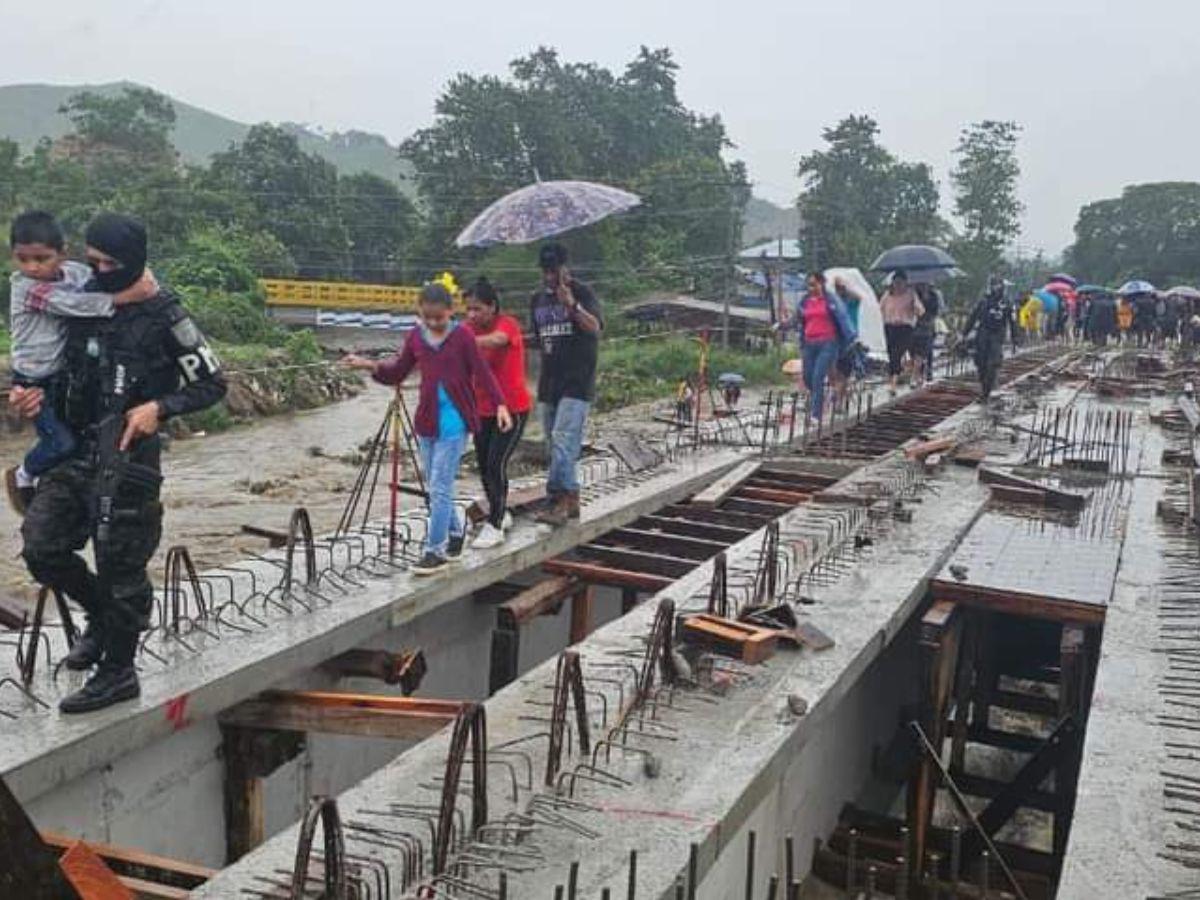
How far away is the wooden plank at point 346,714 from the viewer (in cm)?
455

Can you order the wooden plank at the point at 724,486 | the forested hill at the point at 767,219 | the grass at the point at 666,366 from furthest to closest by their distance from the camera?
1. the forested hill at the point at 767,219
2. the grass at the point at 666,366
3. the wooden plank at the point at 724,486

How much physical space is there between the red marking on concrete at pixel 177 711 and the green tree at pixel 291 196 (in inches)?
1394

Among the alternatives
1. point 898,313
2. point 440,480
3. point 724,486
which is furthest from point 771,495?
point 898,313

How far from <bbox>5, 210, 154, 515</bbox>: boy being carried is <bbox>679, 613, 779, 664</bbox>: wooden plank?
273 centimetres

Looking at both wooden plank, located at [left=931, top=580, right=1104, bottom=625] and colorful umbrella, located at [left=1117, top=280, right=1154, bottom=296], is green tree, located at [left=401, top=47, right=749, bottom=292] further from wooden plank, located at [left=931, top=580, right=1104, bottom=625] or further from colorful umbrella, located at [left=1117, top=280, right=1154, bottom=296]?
wooden plank, located at [left=931, top=580, right=1104, bottom=625]

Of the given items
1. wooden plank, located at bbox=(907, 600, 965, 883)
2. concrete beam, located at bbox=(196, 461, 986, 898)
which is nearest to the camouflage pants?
concrete beam, located at bbox=(196, 461, 986, 898)

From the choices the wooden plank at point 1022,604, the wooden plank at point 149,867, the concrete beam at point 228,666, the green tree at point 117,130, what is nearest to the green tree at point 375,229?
the green tree at point 117,130

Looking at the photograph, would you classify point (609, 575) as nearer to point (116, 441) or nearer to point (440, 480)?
point (440, 480)

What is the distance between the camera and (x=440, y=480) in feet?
19.8

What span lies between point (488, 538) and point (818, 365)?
18.4ft

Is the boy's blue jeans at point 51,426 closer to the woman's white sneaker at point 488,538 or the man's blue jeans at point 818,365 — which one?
the woman's white sneaker at point 488,538

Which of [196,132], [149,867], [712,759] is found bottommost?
[149,867]

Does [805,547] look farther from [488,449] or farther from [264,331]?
[264,331]

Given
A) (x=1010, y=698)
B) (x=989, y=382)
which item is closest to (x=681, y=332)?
(x=989, y=382)
